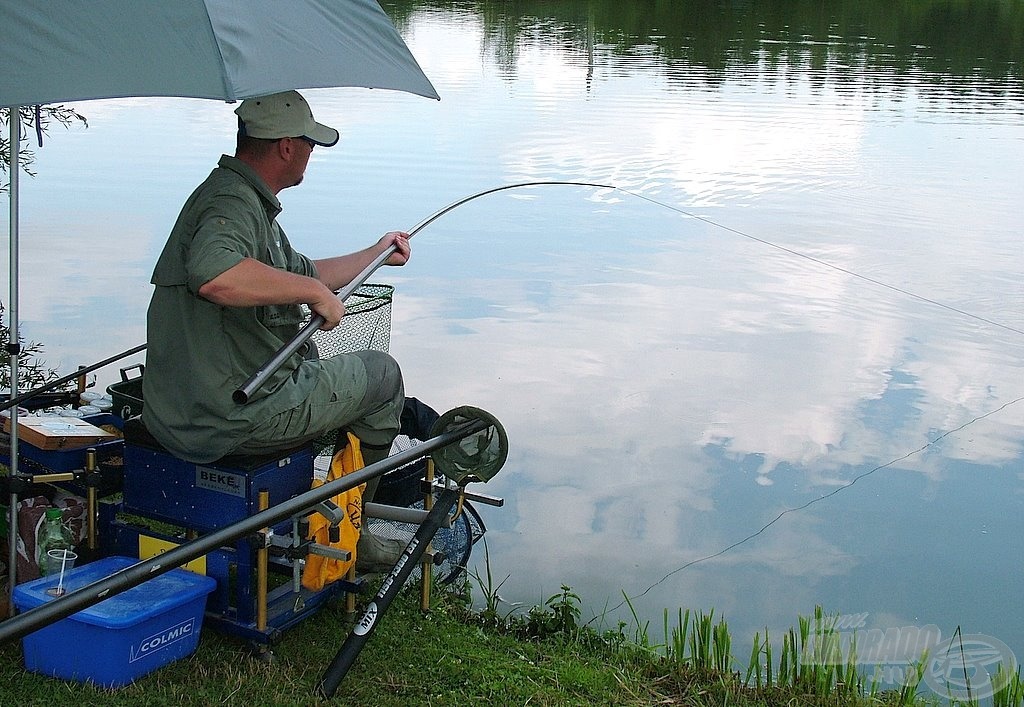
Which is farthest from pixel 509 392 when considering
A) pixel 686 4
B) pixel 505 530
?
pixel 686 4

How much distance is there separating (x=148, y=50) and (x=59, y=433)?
1067 mm

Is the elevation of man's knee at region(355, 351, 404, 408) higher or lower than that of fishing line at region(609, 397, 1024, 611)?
higher

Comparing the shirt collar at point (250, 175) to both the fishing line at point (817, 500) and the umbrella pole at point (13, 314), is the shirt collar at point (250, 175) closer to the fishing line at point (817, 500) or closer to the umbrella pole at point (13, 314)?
the umbrella pole at point (13, 314)

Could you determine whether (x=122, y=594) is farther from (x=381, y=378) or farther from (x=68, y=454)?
(x=381, y=378)

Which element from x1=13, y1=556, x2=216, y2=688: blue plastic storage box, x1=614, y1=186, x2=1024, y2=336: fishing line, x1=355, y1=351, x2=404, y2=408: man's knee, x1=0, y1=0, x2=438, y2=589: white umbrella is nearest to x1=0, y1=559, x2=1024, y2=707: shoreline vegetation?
x1=13, y1=556, x2=216, y2=688: blue plastic storage box

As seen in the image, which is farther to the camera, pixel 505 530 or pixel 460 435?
pixel 505 530

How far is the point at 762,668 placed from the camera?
11.0 ft

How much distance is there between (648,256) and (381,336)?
4514 mm

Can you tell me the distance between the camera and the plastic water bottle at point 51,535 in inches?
106

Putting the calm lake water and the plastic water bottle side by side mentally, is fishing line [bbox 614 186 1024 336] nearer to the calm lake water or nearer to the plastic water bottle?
the calm lake water

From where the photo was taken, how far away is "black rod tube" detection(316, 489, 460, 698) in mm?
2506

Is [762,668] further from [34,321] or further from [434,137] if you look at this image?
[434,137]

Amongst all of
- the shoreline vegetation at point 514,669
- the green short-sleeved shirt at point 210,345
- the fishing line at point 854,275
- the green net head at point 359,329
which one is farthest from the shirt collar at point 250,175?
the fishing line at point 854,275

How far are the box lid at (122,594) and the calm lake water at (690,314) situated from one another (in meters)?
1.32
